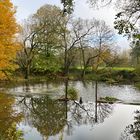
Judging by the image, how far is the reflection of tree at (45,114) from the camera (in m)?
17.4

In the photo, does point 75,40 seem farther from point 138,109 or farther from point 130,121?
point 130,121

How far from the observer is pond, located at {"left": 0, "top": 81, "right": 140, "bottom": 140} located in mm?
15930

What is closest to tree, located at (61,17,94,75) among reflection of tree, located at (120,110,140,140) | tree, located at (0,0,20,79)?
tree, located at (0,0,20,79)

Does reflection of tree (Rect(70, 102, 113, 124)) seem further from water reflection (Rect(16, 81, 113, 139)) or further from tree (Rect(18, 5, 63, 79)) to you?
tree (Rect(18, 5, 63, 79))

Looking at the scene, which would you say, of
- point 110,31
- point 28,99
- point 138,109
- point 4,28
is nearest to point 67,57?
point 110,31

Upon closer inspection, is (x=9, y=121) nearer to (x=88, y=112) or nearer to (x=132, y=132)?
(x=88, y=112)

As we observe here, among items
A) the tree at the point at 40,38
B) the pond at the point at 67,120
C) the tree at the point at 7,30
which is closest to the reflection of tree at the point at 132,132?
the pond at the point at 67,120

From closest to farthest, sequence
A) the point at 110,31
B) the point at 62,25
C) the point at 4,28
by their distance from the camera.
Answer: the point at 4,28 → the point at 62,25 → the point at 110,31

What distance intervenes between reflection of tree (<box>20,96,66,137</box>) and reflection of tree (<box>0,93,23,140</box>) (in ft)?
3.07

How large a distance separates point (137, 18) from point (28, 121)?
842 centimetres

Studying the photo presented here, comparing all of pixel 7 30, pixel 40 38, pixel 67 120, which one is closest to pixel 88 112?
pixel 67 120

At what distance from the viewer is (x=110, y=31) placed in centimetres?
6216

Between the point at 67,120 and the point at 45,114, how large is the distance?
7.22 ft

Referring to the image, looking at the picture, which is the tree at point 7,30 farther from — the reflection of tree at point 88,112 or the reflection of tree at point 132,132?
the reflection of tree at point 132,132
